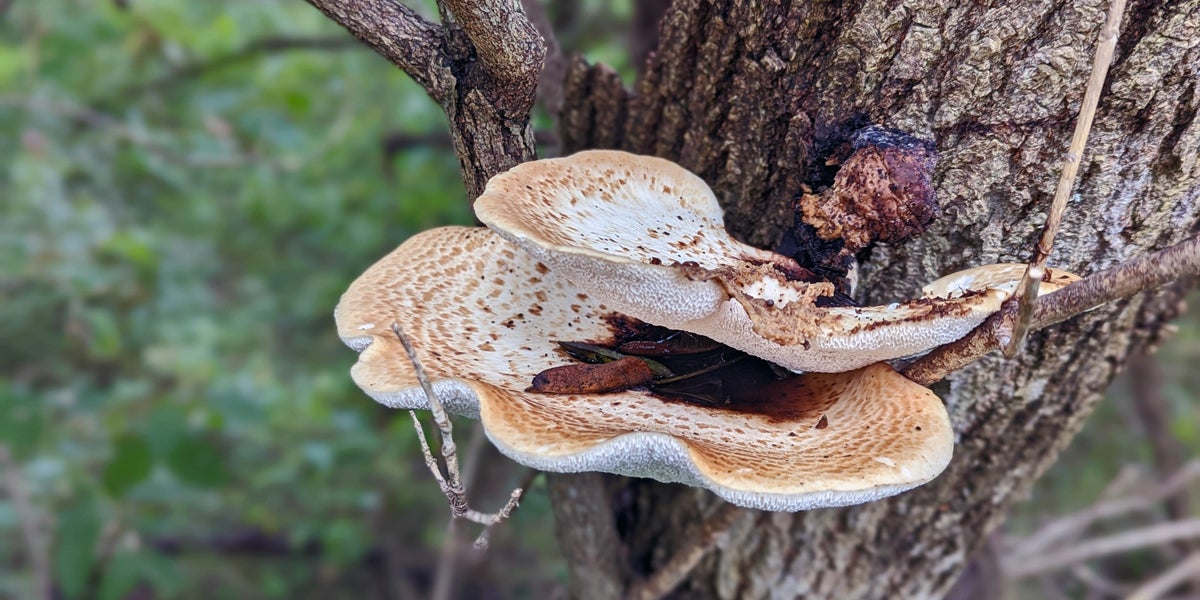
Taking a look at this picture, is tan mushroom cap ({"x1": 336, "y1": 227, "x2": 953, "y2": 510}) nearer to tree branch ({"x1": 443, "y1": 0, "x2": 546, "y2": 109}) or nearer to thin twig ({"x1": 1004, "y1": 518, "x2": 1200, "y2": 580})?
tree branch ({"x1": 443, "y1": 0, "x2": 546, "y2": 109})

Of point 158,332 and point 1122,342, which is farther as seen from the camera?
point 158,332

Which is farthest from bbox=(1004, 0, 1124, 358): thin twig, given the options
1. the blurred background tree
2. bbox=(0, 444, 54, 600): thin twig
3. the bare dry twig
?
bbox=(0, 444, 54, 600): thin twig

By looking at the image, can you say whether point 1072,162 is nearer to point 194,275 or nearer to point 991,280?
point 991,280

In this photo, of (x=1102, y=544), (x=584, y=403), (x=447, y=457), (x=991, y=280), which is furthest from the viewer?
(x=1102, y=544)

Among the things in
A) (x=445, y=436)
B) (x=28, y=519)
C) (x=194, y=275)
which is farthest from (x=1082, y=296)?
(x=194, y=275)

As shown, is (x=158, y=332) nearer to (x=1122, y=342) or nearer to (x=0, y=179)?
(x=0, y=179)

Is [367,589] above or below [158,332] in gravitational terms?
below

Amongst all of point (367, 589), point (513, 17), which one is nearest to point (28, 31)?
point (367, 589)
